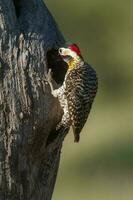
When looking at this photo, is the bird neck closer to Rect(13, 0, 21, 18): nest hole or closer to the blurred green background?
Rect(13, 0, 21, 18): nest hole

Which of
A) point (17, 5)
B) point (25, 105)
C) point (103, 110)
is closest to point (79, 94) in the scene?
point (25, 105)

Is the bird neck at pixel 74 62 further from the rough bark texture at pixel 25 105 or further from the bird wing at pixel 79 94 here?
the rough bark texture at pixel 25 105

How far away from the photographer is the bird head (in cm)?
678

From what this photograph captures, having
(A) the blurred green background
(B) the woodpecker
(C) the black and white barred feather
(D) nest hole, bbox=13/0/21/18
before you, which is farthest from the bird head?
(A) the blurred green background

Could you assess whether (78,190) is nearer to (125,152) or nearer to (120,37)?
(125,152)

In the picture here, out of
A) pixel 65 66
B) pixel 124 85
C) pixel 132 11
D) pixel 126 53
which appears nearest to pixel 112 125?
pixel 124 85

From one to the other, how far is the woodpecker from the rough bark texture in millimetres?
70

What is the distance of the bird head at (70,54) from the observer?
678 cm

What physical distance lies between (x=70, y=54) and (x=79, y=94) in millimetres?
357

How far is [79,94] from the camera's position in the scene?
21.8 feet

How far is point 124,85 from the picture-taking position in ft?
52.5

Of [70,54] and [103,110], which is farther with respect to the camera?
[103,110]

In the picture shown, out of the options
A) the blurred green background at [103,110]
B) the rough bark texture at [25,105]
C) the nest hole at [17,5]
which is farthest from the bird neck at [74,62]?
the blurred green background at [103,110]

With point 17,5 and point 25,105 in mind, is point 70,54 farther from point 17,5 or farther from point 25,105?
point 25,105
